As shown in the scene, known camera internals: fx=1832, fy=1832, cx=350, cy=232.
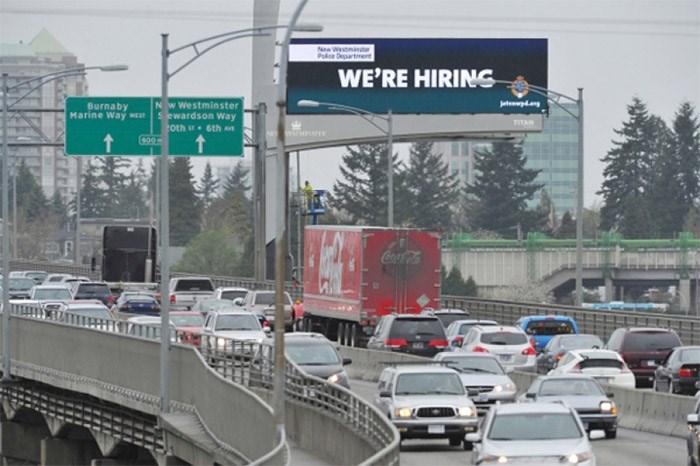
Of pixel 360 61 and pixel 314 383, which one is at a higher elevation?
pixel 360 61

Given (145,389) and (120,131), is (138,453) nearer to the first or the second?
(145,389)

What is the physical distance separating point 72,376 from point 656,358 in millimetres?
13800

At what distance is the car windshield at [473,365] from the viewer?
35031mm

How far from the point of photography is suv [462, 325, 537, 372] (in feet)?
142

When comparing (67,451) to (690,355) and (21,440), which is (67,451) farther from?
(690,355)

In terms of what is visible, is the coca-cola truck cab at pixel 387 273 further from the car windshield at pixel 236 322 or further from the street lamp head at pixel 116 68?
the street lamp head at pixel 116 68

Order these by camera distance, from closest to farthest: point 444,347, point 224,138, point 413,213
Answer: point 444,347 < point 224,138 < point 413,213

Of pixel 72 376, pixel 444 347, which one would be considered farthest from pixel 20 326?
pixel 444 347

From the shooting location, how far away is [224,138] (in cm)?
5450

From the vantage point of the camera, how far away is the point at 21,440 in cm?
5416

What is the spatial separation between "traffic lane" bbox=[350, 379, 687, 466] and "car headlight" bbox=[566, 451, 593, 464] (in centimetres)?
405

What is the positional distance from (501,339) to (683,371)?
279 inches

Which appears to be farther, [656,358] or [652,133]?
[652,133]

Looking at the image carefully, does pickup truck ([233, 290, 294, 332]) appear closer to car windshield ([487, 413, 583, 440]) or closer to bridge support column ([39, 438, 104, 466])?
bridge support column ([39, 438, 104, 466])
